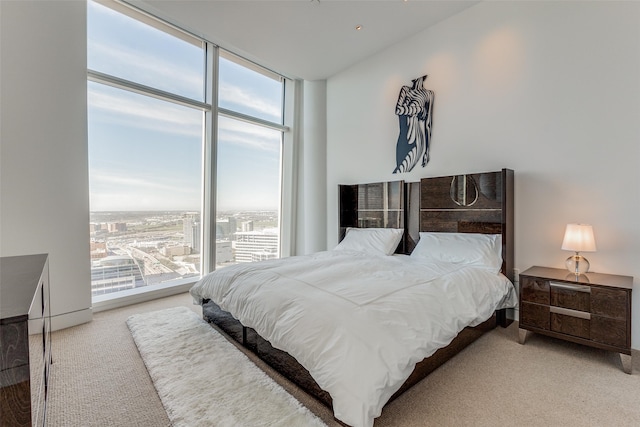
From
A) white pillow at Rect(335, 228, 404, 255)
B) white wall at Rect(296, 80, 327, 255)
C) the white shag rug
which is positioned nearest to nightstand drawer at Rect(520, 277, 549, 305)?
white pillow at Rect(335, 228, 404, 255)

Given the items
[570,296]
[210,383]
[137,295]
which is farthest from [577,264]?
[137,295]

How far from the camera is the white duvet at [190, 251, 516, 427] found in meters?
1.35

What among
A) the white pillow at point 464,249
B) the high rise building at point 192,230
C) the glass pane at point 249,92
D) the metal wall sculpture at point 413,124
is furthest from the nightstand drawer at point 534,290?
the glass pane at point 249,92

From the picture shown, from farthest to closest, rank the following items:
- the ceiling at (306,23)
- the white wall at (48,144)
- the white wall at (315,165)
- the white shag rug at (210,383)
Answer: the white wall at (315,165)
the ceiling at (306,23)
the white wall at (48,144)
the white shag rug at (210,383)

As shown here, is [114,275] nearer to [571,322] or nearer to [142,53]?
[142,53]

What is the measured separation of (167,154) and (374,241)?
3.13 meters

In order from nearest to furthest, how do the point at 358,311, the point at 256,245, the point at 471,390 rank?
the point at 358,311 → the point at 471,390 → the point at 256,245

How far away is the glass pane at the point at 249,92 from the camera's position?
14.8 feet

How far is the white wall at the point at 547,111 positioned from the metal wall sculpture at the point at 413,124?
0.11m

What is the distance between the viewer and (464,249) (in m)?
2.94

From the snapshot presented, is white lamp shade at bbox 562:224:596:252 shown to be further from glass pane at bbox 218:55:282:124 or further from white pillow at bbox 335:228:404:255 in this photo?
glass pane at bbox 218:55:282:124

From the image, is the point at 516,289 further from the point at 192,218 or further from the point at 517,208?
the point at 192,218

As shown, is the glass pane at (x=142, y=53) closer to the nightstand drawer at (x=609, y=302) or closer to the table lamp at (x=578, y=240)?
the table lamp at (x=578, y=240)

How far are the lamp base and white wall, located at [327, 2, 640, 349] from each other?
0.29 feet
